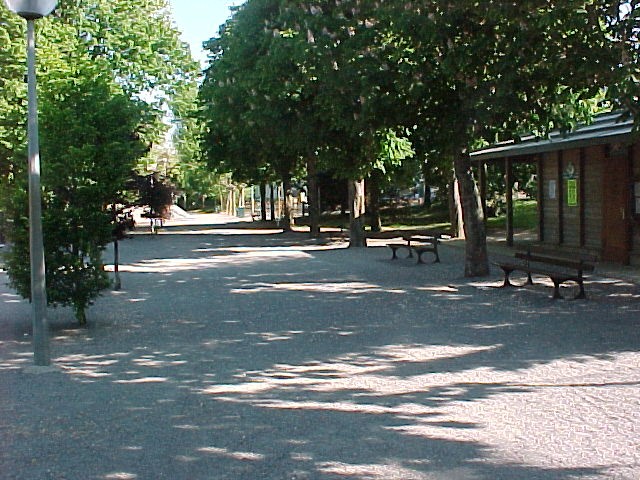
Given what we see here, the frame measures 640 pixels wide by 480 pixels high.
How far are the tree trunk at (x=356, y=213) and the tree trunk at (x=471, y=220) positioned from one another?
10764 mm

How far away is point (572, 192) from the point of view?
72.6 feet

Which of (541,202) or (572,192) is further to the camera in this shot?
Answer: (541,202)

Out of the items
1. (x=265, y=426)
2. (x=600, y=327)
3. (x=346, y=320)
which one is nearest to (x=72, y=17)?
(x=346, y=320)

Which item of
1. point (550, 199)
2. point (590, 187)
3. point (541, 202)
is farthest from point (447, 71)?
point (541, 202)

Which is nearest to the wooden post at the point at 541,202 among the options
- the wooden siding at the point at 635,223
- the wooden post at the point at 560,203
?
the wooden post at the point at 560,203

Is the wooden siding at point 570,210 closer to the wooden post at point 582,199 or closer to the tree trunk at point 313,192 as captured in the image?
the wooden post at point 582,199

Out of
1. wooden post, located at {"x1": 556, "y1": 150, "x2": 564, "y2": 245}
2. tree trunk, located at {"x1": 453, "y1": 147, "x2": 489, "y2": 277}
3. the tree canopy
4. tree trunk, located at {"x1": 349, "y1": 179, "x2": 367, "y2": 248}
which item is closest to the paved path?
tree trunk, located at {"x1": 453, "y1": 147, "x2": 489, "y2": 277}

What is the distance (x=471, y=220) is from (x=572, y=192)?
633 centimetres

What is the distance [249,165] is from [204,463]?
98.9ft

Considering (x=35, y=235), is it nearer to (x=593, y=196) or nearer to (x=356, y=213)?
(x=593, y=196)

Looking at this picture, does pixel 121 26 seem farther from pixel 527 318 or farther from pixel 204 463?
pixel 204 463

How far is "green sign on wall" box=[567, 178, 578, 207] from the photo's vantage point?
21.9 meters

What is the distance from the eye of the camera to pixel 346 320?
12.2 m

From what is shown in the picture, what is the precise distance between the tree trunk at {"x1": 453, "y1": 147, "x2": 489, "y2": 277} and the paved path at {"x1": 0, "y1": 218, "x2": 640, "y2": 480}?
5.44 feet
